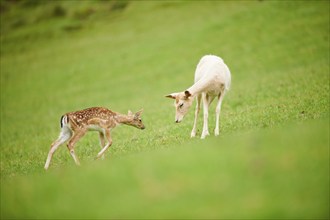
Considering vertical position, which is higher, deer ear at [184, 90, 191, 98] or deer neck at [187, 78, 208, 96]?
deer neck at [187, 78, 208, 96]

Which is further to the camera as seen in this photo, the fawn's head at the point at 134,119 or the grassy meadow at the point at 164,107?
the fawn's head at the point at 134,119

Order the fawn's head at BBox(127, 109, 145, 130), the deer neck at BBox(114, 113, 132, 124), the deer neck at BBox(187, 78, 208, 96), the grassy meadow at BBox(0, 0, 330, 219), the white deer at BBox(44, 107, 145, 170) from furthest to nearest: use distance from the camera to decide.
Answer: the fawn's head at BBox(127, 109, 145, 130), the deer neck at BBox(187, 78, 208, 96), the deer neck at BBox(114, 113, 132, 124), the white deer at BBox(44, 107, 145, 170), the grassy meadow at BBox(0, 0, 330, 219)

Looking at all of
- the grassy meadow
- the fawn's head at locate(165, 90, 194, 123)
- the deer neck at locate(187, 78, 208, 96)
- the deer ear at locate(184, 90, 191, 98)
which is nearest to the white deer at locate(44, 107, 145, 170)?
the grassy meadow

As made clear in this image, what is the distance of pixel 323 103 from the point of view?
1295cm

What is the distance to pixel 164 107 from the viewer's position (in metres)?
22.2

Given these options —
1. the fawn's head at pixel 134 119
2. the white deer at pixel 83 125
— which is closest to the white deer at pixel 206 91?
the fawn's head at pixel 134 119

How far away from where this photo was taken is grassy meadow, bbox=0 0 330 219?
6.20 meters

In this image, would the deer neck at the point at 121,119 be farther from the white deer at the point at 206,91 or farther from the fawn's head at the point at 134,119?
the white deer at the point at 206,91

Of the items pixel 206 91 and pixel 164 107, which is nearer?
pixel 206 91

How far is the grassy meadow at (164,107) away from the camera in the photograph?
6.20 metres

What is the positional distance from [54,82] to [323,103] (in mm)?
27335

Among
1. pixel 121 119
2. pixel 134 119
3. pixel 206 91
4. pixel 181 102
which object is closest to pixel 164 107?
pixel 134 119

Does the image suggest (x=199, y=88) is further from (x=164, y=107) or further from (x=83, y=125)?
(x=164, y=107)

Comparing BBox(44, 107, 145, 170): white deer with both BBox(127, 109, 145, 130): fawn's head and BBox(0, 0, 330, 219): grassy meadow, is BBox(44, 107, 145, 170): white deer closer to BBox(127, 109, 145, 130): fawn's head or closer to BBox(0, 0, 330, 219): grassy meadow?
BBox(0, 0, 330, 219): grassy meadow
